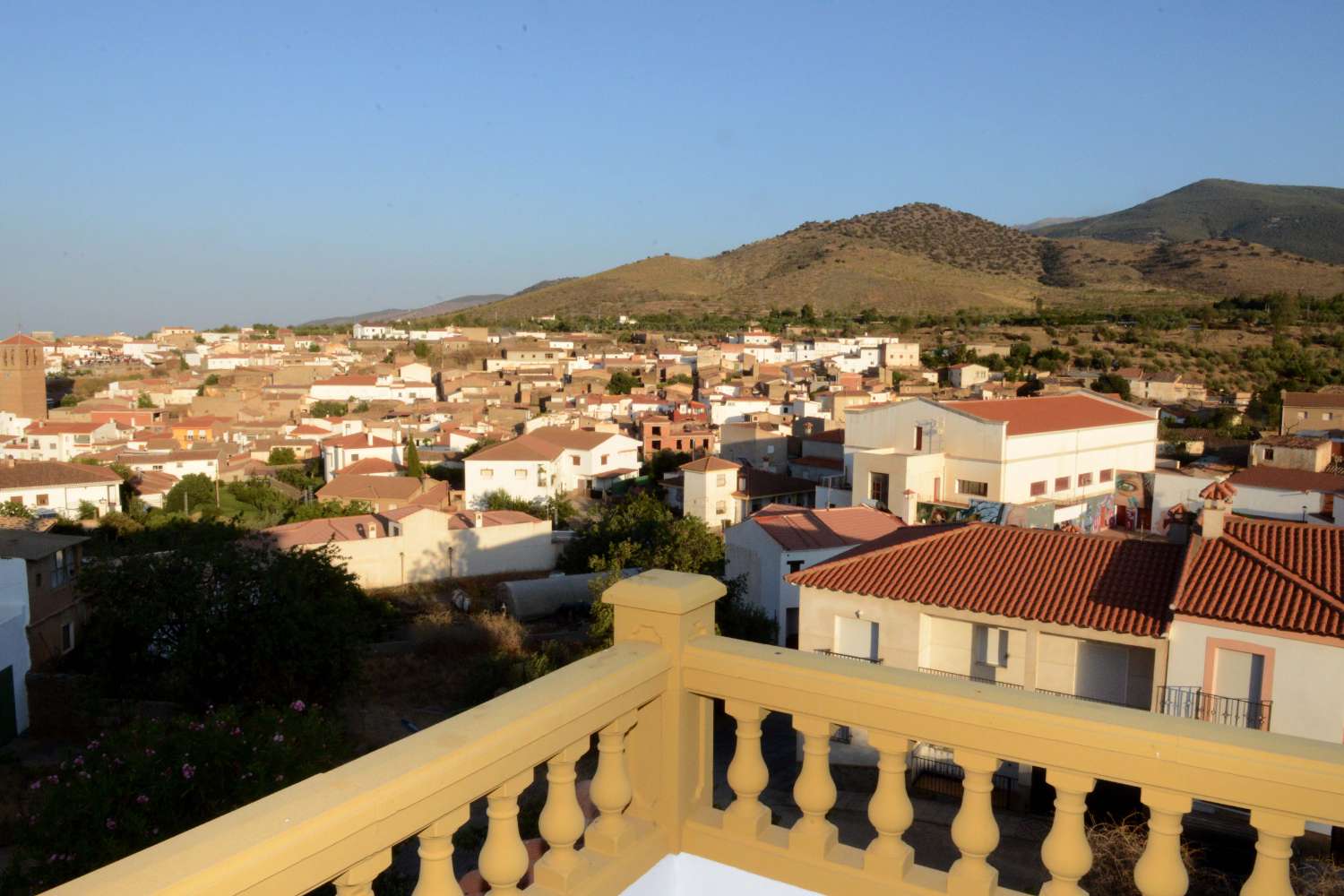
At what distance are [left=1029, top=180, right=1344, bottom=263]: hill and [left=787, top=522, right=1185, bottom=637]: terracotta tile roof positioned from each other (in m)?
108

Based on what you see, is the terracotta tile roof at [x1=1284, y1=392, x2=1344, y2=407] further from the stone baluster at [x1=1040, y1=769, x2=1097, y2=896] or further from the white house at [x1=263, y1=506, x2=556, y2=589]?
the stone baluster at [x1=1040, y1=769, x2=1097, y2=896]

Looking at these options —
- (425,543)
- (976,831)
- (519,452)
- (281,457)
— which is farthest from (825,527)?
Answer: (281,457)

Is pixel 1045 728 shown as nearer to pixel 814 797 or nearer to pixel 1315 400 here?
pixel 814 797

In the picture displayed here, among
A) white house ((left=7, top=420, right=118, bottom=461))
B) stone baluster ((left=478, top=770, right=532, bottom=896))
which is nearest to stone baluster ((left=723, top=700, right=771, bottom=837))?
stone baluster ((left=478, top=770, right=532, bottom=896))

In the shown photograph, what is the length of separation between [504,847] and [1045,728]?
126 centimetres

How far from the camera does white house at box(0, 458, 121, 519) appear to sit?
34312mm

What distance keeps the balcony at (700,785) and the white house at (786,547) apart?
54.5ft

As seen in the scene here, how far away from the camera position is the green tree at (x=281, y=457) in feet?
161

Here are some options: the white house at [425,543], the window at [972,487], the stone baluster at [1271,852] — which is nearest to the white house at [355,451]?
the white house at [425,543]

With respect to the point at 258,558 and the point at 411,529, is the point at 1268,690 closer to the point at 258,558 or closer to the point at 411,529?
the point at 258,558

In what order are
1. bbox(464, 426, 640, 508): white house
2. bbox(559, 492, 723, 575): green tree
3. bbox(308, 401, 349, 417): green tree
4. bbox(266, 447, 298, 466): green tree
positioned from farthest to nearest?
bbox(308, 401, 349, 417): green tree < bbox(266, 447, 298, 466): green tree < bbox(464, 426, 640, 508): white house < bbox(559, 492, 723, 575): green tree

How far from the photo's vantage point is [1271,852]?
2.04 m

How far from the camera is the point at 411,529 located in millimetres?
27500

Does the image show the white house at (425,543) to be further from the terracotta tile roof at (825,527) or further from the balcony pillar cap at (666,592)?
the balcony pillar cap at (666,592)
